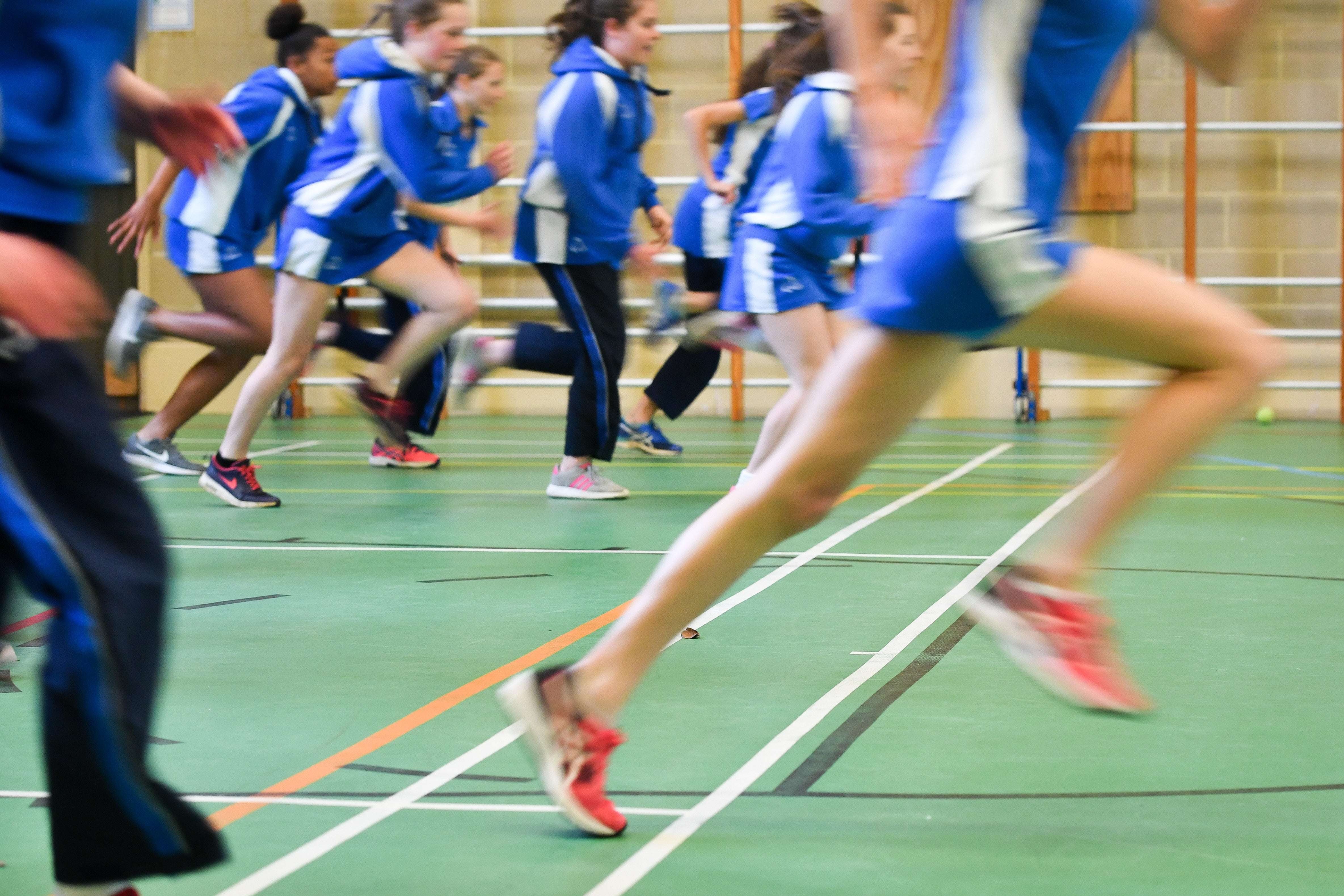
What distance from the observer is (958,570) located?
12.8 ft

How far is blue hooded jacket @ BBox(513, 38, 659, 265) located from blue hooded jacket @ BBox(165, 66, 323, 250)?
2.85 ft

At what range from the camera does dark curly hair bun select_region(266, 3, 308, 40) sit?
5.71m

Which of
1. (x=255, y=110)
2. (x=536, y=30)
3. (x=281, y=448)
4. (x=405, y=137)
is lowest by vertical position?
(x=281, y=448)

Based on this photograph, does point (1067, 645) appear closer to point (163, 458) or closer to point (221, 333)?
point (221, 333)

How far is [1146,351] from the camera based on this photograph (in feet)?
5.65

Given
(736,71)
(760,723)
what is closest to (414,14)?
(760,723)

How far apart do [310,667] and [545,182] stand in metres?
2.78

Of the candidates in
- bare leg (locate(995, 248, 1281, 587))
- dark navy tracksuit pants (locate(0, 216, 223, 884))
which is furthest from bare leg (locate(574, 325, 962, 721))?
dark navy tracksuit pants (locate(0, 216, 223, 884))

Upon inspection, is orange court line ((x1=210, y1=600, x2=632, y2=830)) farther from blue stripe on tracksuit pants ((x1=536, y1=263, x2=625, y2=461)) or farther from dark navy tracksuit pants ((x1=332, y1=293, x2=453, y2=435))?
dark navy tracksuit pants ((x1=332, y1=293, x2=453, y2=435))

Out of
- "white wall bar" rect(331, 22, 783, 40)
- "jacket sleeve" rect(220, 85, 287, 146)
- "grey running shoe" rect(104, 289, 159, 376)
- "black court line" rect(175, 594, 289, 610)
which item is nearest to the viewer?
"black court line" rect(175, 594, 289, 610)

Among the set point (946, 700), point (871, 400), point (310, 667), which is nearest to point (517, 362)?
point (310, 667)

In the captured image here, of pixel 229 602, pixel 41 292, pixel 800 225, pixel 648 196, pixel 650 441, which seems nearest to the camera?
pixel 41 292

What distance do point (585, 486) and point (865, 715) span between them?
3139 mm

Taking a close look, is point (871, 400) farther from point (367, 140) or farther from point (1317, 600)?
point (367, 140)
